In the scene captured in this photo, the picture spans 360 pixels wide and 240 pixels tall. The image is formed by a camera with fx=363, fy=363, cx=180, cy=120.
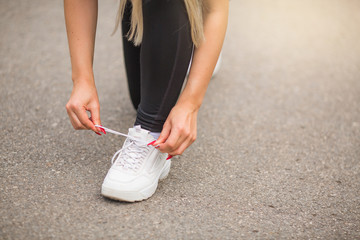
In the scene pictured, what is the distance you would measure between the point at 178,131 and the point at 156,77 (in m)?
0.19

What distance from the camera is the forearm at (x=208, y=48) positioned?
39.6 inches

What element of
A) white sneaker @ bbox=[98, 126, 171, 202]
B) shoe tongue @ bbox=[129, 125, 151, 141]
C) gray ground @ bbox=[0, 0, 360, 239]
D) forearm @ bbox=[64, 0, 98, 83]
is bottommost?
gray ground @ bbox=[0, 0, 360, 239]

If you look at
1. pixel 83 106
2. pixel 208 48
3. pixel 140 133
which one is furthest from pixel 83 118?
pixel 208 48

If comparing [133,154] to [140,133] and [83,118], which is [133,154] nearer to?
[140,133]

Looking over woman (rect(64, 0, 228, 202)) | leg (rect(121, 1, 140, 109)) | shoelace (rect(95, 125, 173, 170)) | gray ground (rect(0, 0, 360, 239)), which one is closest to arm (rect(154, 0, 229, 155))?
woman (rect(64, 0, 228, 202))

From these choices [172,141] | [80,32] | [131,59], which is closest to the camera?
[172,141]

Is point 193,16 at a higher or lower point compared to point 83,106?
higher

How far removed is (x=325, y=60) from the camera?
2.08 metres

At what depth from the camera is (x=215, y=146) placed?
136 centimetres

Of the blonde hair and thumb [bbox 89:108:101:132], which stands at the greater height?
the blonde hair

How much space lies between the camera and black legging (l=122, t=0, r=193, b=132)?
98cm

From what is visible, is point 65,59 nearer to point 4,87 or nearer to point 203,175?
point 4,87

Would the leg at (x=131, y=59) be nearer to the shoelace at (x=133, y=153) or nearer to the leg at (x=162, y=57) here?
the leg at (x=162, y=57)

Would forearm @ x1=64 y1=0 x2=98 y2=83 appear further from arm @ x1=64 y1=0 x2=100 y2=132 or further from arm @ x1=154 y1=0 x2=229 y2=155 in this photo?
arm @ x1=154 y1=0 x2=229 y2=155
